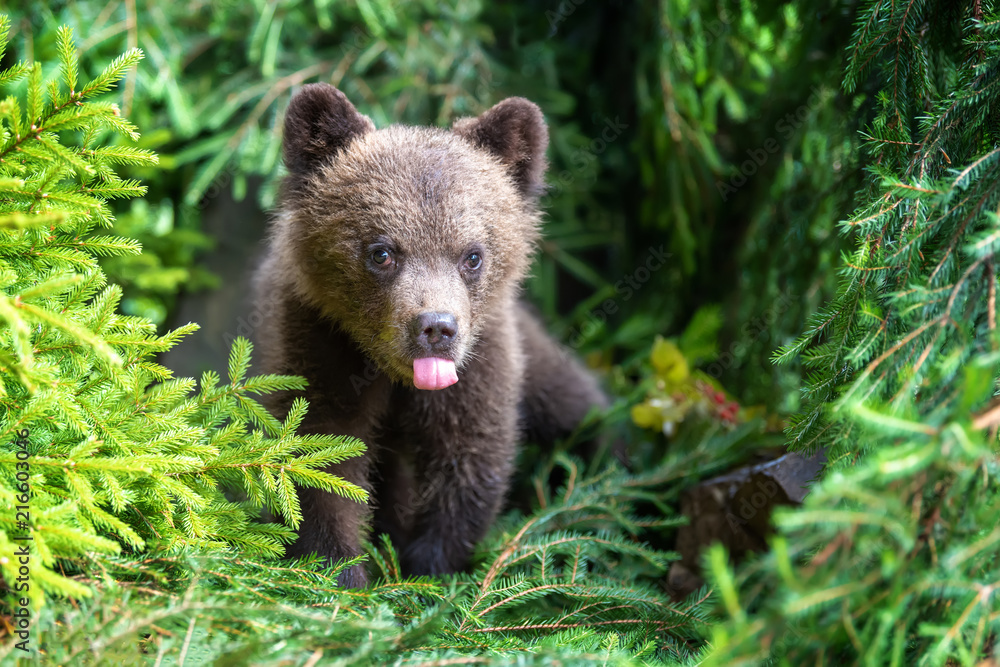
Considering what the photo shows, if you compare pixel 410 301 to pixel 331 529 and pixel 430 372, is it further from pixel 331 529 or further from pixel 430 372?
pixel 331 529

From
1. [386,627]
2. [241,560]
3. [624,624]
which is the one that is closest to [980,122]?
[624,624]

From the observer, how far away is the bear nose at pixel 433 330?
249 centimetres

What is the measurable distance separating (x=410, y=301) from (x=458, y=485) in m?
1.00

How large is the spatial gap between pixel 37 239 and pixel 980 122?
9.05 feet

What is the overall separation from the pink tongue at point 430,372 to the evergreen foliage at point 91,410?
1.01 feet

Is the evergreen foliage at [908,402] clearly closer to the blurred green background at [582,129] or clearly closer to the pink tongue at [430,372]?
the blurred green background at [582,129]

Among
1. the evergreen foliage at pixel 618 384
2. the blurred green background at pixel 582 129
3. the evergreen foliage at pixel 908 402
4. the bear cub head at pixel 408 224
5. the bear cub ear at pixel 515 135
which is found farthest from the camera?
the blurred green background at pixel 582 129

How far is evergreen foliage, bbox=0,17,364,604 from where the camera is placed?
1.83 m

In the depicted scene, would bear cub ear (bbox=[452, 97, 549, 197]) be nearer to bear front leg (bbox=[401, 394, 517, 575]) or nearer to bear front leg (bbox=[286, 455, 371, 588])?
bear front leg (bbox=[401, 394, 517, 575])

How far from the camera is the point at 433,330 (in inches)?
98.3

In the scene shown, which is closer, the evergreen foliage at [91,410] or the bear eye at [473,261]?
the evergreen foliage at [91,410]

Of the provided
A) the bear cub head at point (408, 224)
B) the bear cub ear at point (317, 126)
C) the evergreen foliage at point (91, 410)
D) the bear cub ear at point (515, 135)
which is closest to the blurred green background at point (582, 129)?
the bear cub ear at point (317, 126)

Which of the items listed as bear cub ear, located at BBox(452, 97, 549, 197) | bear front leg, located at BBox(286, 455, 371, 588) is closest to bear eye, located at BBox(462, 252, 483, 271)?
bear cub ear, located at BBox(452, 97, 549, 197)

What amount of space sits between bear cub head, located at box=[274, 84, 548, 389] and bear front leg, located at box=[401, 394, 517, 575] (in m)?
0.40
